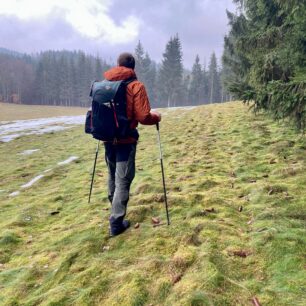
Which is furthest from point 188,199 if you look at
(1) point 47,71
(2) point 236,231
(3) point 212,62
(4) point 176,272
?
(1) point 47,71

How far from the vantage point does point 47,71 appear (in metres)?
121

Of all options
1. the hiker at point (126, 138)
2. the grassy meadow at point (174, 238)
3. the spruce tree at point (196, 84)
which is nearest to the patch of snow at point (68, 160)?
the grassy meadow at point (174, 238)

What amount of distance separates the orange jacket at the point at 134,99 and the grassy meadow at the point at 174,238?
189cm

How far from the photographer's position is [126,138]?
5617 mm

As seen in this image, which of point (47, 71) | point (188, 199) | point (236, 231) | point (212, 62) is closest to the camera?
point (236, 231)

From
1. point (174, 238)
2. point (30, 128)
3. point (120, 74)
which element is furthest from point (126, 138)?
point (30, 128)

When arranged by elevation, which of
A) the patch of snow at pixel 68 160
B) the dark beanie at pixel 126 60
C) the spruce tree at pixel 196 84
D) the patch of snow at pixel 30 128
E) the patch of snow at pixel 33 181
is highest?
the spruce tree at pixel 196 84

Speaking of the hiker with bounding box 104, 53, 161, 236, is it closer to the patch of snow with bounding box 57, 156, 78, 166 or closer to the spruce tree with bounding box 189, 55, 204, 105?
the patch of snow with bounding box 57, 156, 78, 166

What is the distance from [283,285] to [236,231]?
1509mm

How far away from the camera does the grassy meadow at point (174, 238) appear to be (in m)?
4.04

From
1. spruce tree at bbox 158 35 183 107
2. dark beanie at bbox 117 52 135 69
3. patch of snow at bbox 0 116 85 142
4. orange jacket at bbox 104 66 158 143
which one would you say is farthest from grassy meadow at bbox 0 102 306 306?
spruce tree at bbox 158 35 183 107

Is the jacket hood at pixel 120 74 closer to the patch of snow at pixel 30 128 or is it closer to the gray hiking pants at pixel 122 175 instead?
the gray hiking pants at pixel 122 175

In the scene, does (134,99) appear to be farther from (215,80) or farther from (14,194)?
(215,80)

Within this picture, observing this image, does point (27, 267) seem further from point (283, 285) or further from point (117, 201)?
point (283, 285)
